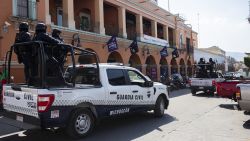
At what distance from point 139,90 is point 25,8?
902 centimetres

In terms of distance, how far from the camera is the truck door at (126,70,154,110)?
959cm

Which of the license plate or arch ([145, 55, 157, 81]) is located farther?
arch ([145, 55, 157, 81])

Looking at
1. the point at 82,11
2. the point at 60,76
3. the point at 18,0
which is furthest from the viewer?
the point at 82,11

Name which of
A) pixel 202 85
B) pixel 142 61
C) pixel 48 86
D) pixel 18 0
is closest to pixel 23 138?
pixel 48 86

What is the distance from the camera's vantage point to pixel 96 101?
26.7 feet

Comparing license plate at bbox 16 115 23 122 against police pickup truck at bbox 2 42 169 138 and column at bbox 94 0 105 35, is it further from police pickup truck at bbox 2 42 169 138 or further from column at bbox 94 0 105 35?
column at bbox 94 0 105 35

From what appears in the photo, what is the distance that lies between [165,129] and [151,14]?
2429cm

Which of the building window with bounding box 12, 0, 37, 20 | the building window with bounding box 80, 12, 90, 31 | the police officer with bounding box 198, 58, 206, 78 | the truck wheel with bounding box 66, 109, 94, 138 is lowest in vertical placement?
the truck wheel with bounding box 66, 109, 94, 138

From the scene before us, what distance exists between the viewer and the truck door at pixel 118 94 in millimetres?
8656

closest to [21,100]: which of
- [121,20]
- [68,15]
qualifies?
[68,15]

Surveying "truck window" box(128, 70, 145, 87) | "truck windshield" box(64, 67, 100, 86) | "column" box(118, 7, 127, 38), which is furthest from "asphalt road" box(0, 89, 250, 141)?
"column" box(118, 7, 127, 38)

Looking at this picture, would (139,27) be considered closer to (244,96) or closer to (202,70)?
(202,70)

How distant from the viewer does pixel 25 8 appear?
15.7 m

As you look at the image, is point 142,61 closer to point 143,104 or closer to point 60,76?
point 143,104
